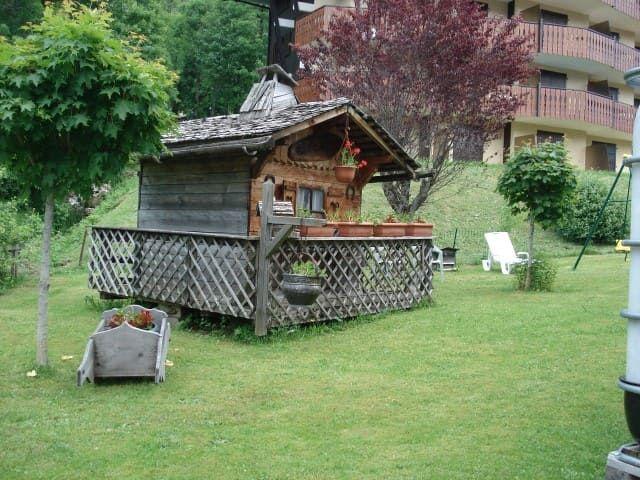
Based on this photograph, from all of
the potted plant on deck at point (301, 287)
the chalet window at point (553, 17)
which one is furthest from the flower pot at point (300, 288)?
the chalet window at point (553, 17)

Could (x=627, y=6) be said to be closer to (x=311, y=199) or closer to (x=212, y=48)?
(x=212, y=48)

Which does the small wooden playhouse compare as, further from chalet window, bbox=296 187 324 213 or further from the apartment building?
the apartment building

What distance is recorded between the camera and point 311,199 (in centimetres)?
1178

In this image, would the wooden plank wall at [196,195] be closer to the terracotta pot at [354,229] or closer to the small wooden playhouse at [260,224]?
the small wooden playhouse at [260,224]

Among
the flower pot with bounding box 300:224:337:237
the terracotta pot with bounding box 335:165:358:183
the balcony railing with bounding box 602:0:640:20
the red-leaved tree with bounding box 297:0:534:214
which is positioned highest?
the balcony railing with bounding box 602:0:640:20

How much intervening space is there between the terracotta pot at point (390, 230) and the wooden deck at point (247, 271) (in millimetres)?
123

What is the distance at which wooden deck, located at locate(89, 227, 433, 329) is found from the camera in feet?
31.5

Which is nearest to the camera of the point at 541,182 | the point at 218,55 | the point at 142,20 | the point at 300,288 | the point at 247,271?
the point at 300,288

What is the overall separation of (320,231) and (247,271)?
1.46 m

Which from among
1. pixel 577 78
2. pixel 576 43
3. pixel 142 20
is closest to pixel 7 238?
pixel 142 20

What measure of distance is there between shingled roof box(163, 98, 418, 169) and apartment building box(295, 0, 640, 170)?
15284mm

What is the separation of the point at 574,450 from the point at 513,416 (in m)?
0.90

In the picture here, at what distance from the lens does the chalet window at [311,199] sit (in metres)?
11.5

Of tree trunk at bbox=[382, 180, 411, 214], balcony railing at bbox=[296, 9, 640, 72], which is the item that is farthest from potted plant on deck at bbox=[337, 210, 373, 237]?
balcony railing at bbox=[296, 9, 640, 72]
